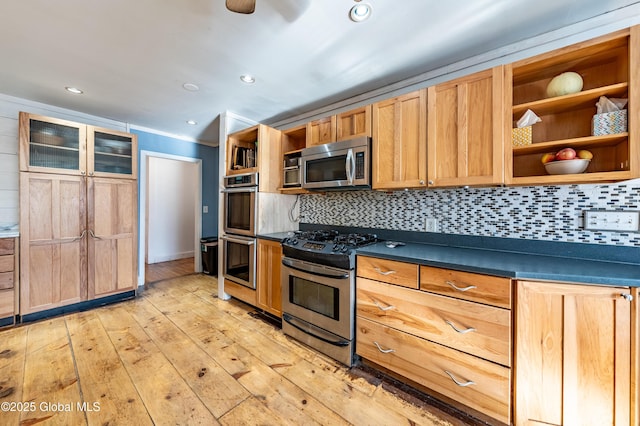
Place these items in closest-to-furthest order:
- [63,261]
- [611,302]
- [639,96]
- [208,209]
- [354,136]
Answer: [611,302], [639,96], [354,136], [63,261], [208,209]

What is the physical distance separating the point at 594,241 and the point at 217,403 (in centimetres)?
258

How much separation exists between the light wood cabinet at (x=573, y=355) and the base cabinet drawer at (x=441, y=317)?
0.08m

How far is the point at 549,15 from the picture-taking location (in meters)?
1.53

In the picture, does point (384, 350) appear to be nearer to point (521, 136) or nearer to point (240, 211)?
point (521, 136)

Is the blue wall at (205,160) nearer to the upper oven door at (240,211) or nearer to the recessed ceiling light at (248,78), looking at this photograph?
the upper oven door at (240,211)

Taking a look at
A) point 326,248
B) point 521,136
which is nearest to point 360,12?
point 521,136

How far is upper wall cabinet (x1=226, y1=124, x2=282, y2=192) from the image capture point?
9.10 feet

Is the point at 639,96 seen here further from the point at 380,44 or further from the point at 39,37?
the point at 39,37

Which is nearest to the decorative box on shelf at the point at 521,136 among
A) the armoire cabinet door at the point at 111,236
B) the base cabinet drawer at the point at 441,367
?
the base cabinet drawer at the point at 441,367

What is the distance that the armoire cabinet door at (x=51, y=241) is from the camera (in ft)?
8.02

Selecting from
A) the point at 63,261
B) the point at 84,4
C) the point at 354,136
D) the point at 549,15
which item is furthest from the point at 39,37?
the point at 549,15

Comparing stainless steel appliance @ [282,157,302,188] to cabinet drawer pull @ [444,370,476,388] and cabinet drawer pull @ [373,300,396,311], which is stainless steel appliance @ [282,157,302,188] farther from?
cabinet drawer pull @ [444,370,476,388]

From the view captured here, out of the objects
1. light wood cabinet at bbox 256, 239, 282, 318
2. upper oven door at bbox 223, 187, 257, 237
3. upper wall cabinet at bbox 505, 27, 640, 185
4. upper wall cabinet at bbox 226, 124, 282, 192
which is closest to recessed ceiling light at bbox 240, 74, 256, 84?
upper wall cabinet at bbox 226, 124, 282, 192

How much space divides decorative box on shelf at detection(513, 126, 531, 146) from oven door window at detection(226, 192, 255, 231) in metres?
2.41
